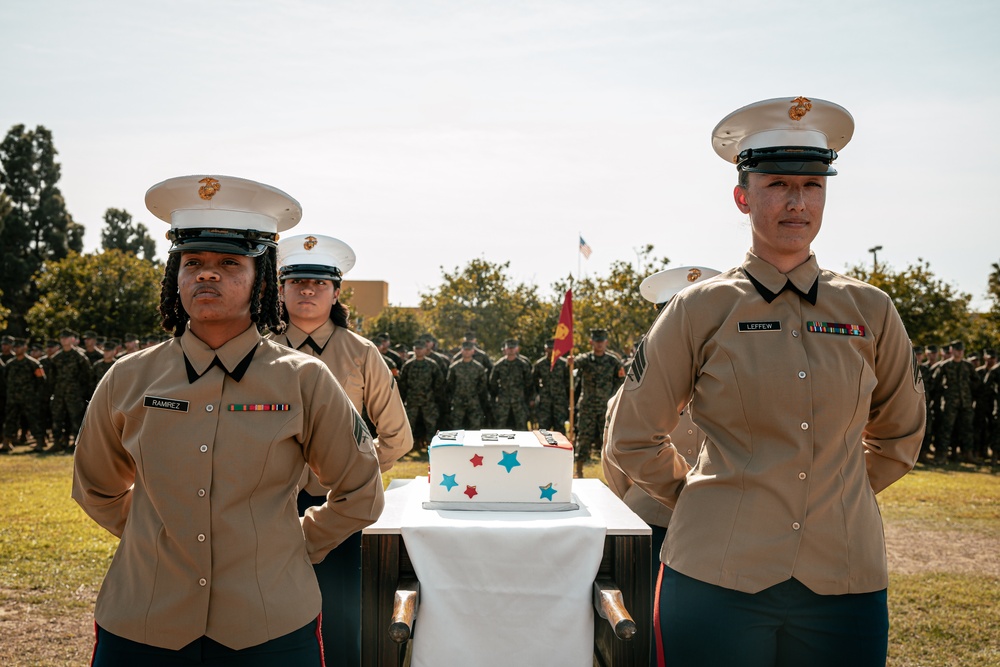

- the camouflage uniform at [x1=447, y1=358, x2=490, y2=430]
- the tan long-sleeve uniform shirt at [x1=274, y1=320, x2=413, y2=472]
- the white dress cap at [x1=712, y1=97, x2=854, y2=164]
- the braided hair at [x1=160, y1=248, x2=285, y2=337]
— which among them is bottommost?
the camouflage uniform at [x1=447, y1=358, x2=490, y2=430]

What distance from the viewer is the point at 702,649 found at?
2.11m

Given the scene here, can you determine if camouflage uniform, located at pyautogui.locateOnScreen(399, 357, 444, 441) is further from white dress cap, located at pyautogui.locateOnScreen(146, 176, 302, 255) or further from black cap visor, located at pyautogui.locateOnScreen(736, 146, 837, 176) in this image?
black cap visor, located at pyautogui.locateOnScreen(736, 146, 837, 176)

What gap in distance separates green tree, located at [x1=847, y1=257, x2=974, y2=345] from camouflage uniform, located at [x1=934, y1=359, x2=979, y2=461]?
12760mm

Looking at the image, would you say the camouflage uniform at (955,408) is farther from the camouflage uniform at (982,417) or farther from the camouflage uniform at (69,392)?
the camouflage uniform at (69,392)

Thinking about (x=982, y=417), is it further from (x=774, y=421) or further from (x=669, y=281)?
(x=774, y=421)

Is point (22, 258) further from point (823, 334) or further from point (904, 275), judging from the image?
point (823, 334)

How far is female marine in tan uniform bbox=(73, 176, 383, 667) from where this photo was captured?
2.00 metres

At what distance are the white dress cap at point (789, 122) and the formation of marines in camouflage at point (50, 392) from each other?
51.4 feet

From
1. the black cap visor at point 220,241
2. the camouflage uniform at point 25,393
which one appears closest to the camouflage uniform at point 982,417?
the black cap visor at point 220,241

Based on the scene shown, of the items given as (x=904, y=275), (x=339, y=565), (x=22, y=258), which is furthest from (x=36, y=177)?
(x=339, y=565)

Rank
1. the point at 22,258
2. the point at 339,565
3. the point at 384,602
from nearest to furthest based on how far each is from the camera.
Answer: the point at 384,602
the point at 339,565
the point at 22,258

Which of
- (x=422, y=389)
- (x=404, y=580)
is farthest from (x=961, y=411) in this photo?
(x=404, y=580)

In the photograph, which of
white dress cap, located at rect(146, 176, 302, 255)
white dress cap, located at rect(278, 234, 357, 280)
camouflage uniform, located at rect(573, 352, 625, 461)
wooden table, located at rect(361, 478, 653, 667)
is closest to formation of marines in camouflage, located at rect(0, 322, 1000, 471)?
camouflage uniform, located at rect(573, 352, 625, 461)

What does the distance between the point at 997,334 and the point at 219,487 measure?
95.2ft
